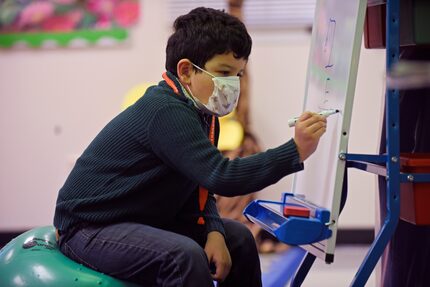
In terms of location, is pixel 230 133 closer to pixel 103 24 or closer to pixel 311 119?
pixel 103 24

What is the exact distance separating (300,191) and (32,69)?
1.97m

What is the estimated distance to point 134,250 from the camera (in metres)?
1.27

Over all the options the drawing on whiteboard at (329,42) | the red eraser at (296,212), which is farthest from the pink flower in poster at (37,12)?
the red eraser at (296,212)

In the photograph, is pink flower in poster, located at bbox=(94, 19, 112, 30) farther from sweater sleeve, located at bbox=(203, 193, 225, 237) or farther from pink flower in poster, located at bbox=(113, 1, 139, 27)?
sweater sleeve, located at bbox=(203, 193, 225, 237)

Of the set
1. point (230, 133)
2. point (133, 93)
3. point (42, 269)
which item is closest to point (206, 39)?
point (42, 269)

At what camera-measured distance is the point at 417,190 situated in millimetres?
1386

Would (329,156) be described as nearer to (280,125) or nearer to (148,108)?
(148,108)

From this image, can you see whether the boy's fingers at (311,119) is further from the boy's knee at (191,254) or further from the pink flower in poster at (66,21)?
the pink flower in poster at (66,21)

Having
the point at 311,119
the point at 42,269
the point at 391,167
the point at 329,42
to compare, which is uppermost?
the point at 329,42

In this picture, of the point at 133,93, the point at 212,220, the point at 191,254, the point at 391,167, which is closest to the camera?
the point at 191,254

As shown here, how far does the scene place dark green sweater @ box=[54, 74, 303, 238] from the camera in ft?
4.15

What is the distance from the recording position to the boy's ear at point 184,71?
Answer: 4.60 feet

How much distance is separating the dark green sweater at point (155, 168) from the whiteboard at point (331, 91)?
17cm

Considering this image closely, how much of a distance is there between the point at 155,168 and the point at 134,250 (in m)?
0.18
